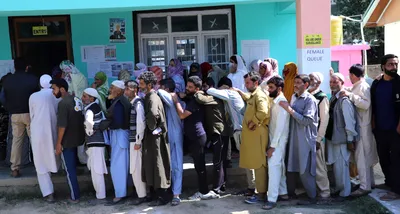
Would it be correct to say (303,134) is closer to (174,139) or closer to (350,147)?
(350,147)

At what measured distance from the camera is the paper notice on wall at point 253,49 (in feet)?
23.9

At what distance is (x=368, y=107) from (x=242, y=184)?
1.93 meters

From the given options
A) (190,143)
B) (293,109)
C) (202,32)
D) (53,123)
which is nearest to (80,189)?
(53,123)

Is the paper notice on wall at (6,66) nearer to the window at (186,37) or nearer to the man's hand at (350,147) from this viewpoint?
the window at (186,37)

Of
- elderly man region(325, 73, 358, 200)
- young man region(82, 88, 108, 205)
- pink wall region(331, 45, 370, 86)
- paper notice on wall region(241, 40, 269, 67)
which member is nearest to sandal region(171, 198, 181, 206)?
young man region(82, 88, 108, 205)

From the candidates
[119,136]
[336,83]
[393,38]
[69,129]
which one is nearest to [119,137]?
[119,136]

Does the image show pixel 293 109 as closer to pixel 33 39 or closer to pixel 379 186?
pixel 379 186

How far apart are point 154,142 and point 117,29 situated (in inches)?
131

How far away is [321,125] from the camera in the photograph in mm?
4633

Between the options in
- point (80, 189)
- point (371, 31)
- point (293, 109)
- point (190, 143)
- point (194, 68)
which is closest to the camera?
point (293, 109)

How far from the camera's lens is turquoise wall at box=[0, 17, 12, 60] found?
7.09 metres

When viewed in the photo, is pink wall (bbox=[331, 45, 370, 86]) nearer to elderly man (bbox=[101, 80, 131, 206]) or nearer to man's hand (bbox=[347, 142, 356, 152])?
man's hand (bbox=[347, 142, 356, 152])

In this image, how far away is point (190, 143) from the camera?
490cm

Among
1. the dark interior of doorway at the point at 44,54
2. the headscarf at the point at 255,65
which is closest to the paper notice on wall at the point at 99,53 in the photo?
the dark interior of doorway at the point at 44,54
